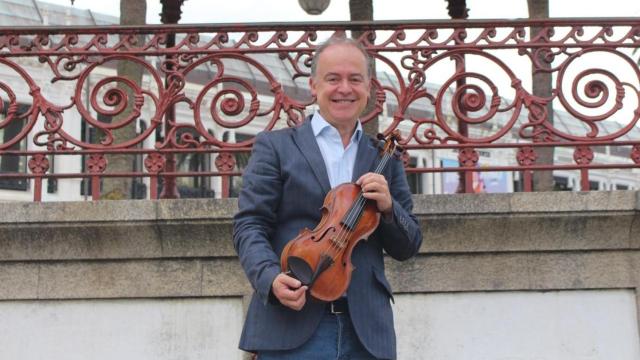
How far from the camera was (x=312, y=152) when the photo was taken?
295 centimetres

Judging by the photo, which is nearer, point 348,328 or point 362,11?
point 348,328

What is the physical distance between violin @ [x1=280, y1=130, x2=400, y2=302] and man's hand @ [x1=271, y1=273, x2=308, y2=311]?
0.03 metres

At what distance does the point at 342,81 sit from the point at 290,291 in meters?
0.74

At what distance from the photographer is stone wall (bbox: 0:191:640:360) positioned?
476cm

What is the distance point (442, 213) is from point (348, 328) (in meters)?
2.01

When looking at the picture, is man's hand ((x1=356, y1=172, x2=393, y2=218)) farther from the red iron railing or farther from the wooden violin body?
the red iron railing

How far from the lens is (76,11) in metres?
34.8

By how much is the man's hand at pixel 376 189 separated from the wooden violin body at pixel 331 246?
0.04 meters

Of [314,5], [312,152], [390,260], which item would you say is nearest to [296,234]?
[312,152]

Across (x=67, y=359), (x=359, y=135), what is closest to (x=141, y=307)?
(x=67, y=359)

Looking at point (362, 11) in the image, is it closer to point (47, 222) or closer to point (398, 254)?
point (47, 222)

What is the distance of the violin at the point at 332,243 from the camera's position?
261cm

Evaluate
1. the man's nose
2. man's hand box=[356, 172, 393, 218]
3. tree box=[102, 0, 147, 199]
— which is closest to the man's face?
the man's nose

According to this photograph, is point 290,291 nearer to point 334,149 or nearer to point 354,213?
point 354,213
